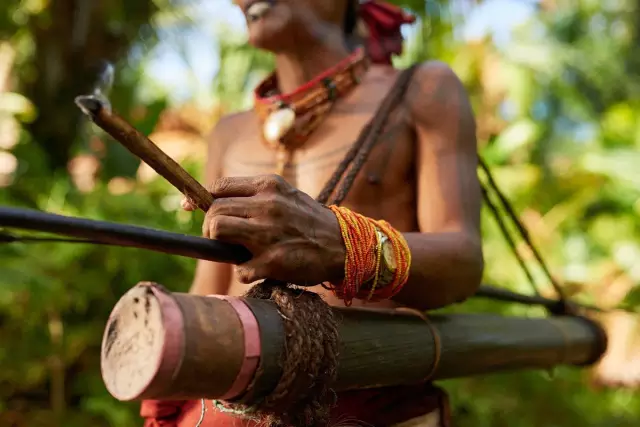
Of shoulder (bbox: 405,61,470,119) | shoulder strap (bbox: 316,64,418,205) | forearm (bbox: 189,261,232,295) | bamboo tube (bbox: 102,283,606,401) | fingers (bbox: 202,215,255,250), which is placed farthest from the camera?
forearm (bbox: 189,261,232,295)

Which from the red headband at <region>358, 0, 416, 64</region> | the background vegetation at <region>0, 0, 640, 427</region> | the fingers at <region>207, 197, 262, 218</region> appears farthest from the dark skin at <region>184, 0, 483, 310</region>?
the background vegetation at <region>0, 0, 640, 427</region>

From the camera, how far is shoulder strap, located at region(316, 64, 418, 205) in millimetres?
1181

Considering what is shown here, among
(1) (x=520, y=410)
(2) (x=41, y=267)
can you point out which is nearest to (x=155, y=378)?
(2) (x=41, y=267)

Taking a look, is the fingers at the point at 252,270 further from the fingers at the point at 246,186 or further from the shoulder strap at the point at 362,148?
the shoulder strap at the point at 362,148

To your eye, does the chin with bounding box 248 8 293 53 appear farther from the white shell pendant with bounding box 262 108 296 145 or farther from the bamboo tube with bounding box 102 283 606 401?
the bamboo tube with bounding box 102 283 606 401

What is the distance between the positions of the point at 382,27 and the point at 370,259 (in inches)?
31.9

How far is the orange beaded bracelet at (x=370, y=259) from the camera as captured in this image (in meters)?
0.94

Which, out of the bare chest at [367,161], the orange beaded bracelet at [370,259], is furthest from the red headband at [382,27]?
the orange beaded bracelet at [370,259]

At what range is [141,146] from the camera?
2.70 feet

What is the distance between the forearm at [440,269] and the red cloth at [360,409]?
17cm

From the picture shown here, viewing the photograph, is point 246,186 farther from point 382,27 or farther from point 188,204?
point 382,27

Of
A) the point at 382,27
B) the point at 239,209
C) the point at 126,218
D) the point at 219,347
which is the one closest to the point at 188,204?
the point at 239,209

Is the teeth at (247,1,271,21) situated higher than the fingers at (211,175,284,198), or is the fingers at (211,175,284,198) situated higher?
the teeth at (247,1,271,21)

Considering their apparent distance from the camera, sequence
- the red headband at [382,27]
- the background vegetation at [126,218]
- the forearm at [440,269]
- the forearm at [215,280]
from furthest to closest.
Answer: the background vegetation at [126,218]
the red headband at [382,27]
the forearm at [215,280]
the forearm at [440,269]
